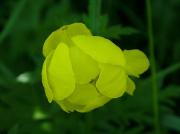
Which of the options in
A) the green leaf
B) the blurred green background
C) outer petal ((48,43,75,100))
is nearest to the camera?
outer petal ((48,43,75,100))

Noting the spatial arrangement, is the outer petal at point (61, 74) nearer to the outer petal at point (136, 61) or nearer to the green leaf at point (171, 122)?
the outer petal at point (136, 61)

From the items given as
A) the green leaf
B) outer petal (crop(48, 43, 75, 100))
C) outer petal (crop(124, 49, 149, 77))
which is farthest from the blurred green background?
outer petal (crop(48, 43, 75, 100))

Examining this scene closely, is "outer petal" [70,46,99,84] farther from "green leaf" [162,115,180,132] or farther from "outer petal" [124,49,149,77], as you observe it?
"green leaf" [162,115,180,132]

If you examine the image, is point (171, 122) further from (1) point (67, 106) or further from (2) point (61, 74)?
(2) point (61, 74)

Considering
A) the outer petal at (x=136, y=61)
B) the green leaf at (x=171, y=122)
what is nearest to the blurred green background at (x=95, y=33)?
the green leaf at (x=171, y=122)

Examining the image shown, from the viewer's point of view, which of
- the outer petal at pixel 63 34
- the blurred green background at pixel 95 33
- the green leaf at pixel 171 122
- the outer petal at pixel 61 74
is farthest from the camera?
the green leaf at pixel 171 122

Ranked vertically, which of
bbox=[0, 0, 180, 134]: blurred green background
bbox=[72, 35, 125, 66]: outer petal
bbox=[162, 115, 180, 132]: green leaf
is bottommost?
bbox=[162, 115, 180, 132]: green leaf
